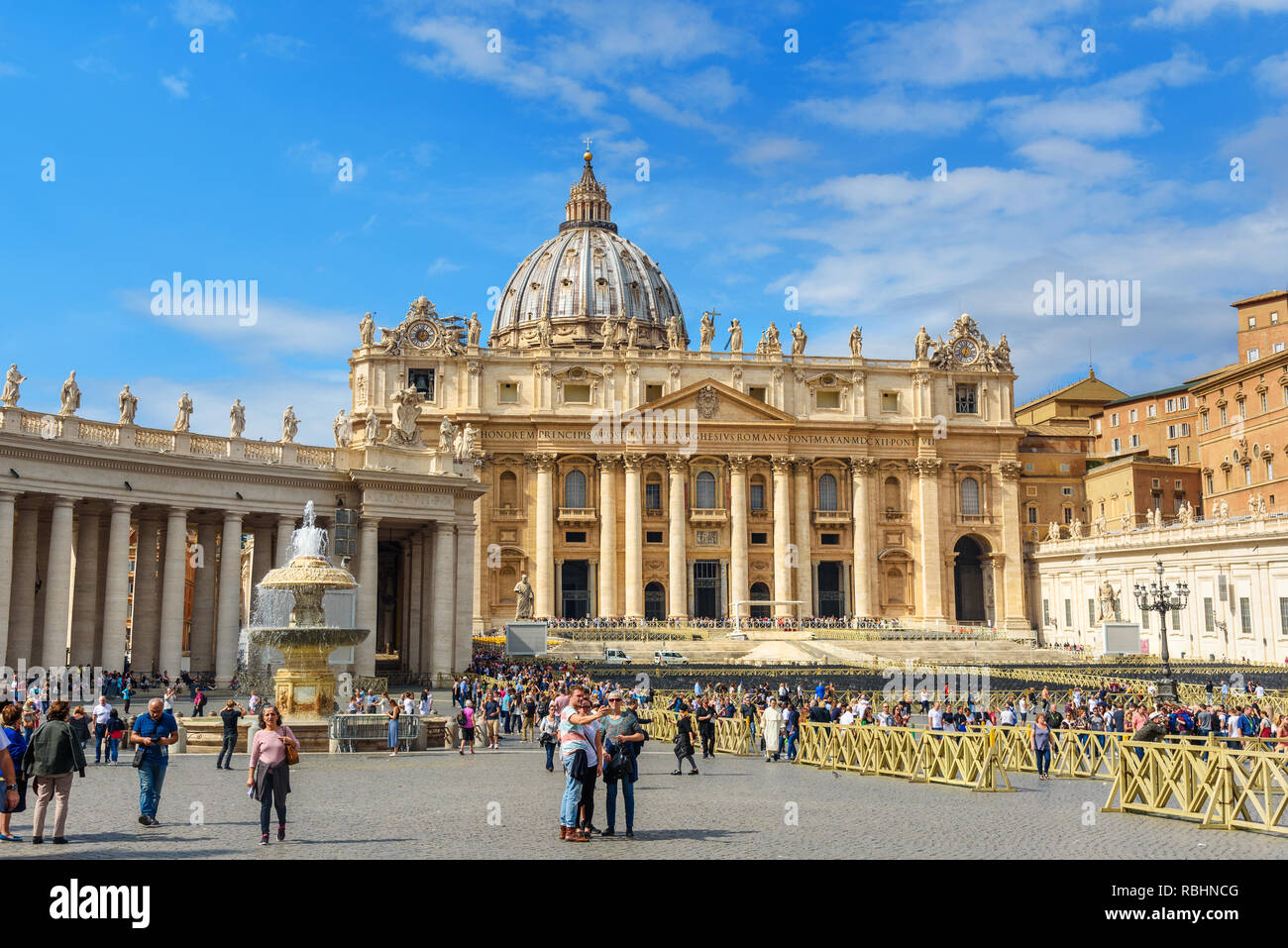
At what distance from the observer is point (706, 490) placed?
85562 mm

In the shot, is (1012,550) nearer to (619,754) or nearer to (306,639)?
(306,639)

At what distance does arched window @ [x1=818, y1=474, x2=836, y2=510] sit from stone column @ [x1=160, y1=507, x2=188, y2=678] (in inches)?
2249

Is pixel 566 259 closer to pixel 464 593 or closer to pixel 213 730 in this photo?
pixel 464 593

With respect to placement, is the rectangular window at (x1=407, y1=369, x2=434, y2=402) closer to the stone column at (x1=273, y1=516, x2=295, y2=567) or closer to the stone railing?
the stone column at (x1=273, y1=516, x2=295, y2=567)

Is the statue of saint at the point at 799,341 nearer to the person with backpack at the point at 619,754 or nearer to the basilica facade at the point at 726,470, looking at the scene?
the basilica facade at the point at 726,470

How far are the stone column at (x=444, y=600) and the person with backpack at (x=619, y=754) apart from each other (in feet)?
89.1

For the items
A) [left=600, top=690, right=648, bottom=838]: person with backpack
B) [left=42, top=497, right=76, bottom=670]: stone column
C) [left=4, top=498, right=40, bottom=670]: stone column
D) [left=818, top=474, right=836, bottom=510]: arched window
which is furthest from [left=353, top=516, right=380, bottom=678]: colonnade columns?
[left=818, top=474, right=836, bottom=510]: arched window

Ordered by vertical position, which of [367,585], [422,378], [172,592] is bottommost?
[172,592]

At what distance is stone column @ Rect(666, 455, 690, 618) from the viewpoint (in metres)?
82.5

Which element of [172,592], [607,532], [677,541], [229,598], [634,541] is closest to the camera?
[172,592]

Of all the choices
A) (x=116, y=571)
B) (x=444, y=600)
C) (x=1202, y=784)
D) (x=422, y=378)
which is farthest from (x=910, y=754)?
(x=422, y=378)

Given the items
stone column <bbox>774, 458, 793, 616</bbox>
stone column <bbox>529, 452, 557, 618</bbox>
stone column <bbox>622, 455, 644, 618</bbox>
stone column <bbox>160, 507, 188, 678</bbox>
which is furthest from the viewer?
stone column <bbox>774, 458, 793, 616</bbox>

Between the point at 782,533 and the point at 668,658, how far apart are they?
2770 cm
